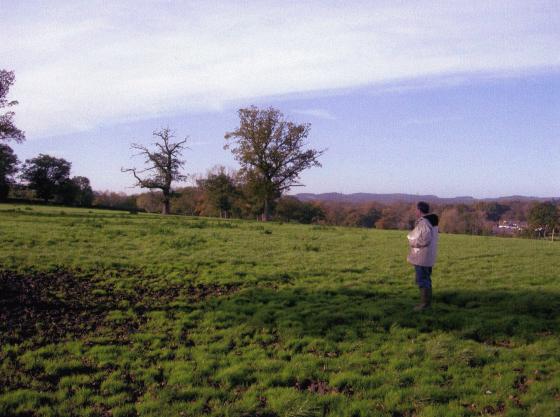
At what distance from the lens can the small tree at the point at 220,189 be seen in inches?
2795

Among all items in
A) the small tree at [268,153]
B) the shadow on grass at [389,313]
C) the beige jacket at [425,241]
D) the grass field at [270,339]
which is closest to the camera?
the grass field at [270,339]

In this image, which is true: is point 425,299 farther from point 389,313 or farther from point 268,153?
point 268,153

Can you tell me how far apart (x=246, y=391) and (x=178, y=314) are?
14.7 ft

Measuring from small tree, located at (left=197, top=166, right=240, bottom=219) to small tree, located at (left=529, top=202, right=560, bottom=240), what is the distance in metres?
52.5

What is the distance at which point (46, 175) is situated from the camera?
7588cm

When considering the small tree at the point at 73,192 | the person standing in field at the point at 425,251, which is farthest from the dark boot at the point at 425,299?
the small tree at the point at 73,192

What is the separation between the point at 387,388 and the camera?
20.6 ft

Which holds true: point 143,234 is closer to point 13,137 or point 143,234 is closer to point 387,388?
point 387,388

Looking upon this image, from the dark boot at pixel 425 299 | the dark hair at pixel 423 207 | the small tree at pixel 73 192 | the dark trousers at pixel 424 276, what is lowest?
the dark boot at pixel 425 299

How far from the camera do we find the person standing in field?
33.5 ft

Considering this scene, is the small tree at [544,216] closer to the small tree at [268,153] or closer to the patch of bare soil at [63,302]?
the small tree at [268,153]

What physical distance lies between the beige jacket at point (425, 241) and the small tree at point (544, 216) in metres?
74.2

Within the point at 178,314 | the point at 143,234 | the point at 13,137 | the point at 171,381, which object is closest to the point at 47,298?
the point at 178,314

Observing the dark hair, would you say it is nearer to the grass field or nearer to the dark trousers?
the dark trousers
